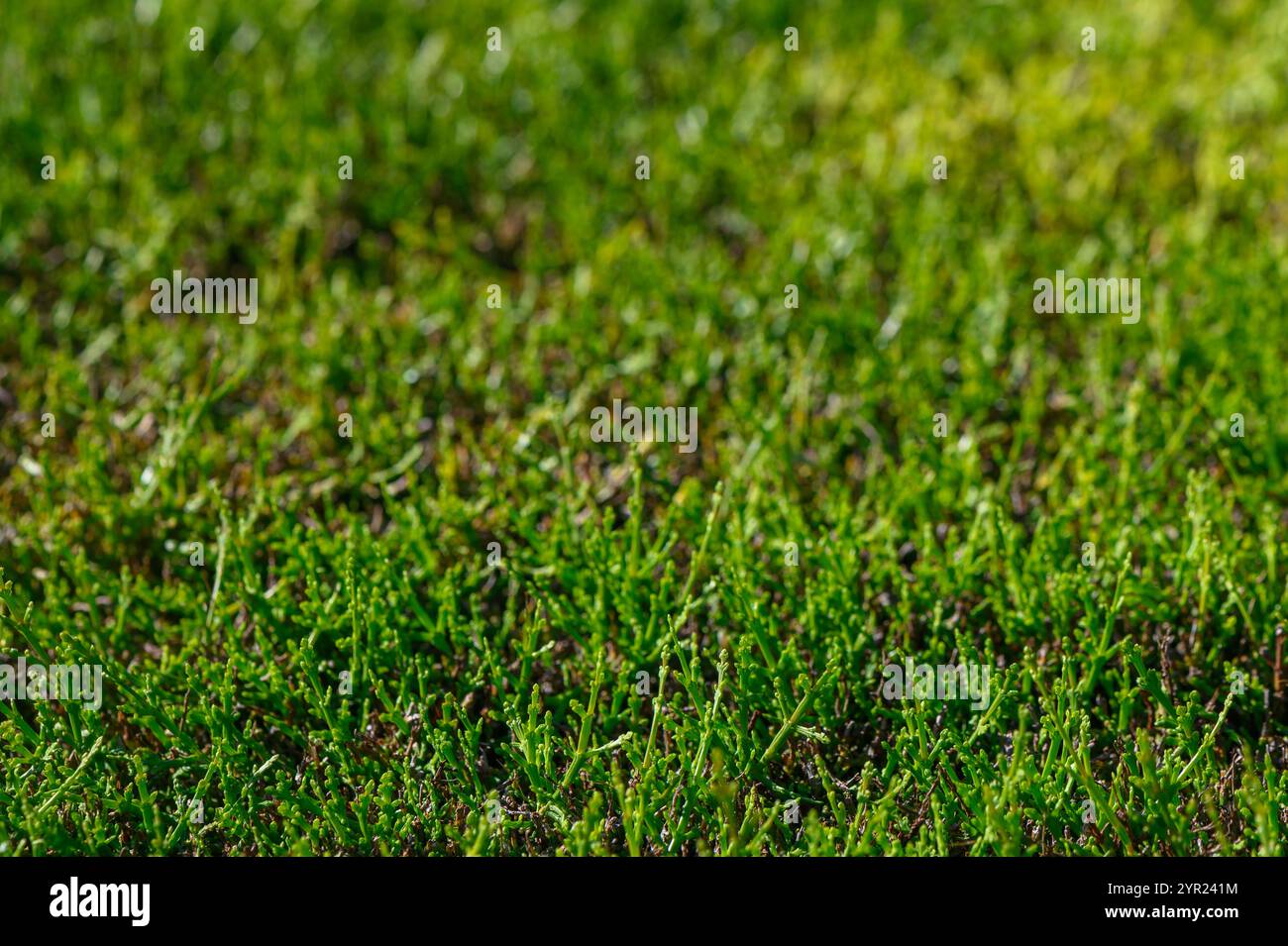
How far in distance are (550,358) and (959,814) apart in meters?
2.11

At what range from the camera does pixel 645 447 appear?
4000 millimetres

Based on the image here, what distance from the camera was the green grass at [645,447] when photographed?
302cm

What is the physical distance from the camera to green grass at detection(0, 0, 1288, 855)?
3.02 metres

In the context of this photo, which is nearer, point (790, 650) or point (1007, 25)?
point (790, 650)

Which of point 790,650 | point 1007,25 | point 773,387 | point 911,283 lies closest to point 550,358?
point 773,387

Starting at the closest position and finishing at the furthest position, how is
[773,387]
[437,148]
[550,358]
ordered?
[773,387], [550,358], [437,148]

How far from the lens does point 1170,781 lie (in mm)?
2838

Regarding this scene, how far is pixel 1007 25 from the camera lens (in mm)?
6047
